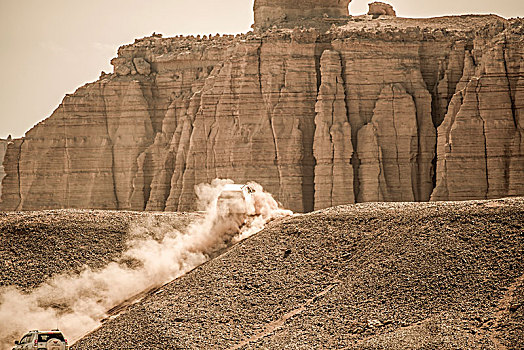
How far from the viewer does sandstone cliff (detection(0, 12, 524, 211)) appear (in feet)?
199

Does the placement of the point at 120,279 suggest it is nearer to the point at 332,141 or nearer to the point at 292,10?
the point at 332,141

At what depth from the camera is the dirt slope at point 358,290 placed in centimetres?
3600

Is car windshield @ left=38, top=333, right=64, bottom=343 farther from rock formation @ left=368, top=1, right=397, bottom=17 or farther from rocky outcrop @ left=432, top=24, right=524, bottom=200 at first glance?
rock formation @ left=368, top=1, right=397, bottom=17

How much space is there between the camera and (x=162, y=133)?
71500mm

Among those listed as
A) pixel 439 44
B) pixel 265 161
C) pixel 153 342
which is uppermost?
pixel 439 44

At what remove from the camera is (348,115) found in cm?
6378

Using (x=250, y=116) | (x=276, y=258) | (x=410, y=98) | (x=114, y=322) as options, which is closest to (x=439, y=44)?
(x=410, y=98)

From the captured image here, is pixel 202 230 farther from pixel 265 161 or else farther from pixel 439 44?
pixel 439 44

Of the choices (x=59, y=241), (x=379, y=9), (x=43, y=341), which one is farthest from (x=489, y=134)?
(x=43, y=341)

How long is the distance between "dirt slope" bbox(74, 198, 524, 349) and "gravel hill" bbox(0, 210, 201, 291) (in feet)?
16.2

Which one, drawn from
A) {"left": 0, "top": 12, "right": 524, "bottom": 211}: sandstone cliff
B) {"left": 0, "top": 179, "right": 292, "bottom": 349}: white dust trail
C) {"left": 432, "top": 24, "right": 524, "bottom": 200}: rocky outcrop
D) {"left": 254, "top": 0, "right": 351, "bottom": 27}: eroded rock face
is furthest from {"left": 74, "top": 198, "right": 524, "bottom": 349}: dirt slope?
{"left": 254, "top": 0, "right": 351, "bottom": 27}: eroded rock face

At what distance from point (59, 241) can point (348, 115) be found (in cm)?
2151

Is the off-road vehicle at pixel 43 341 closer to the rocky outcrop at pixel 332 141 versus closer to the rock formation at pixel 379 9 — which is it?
the rocky outcrop at pixel 332 141

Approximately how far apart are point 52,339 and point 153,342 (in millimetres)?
3196
